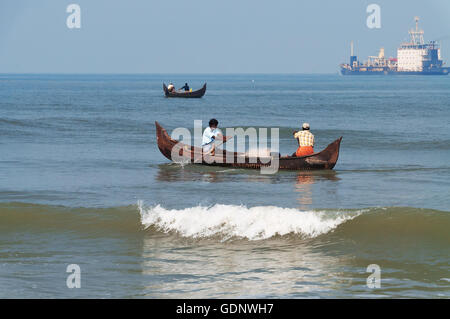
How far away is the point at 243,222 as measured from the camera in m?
11.1

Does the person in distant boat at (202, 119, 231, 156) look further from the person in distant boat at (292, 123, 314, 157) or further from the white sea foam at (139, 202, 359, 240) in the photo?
the white sea foam at (139, 202, 359, 240)

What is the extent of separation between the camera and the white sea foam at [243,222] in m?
10.9

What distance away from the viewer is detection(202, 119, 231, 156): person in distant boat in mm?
16542

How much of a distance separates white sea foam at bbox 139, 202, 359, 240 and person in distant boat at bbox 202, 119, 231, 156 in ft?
16.2

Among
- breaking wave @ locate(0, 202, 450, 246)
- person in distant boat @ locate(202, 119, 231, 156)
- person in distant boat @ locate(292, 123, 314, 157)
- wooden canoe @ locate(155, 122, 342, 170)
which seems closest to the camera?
breaking wave @ locate(0, 202, 450, 246)

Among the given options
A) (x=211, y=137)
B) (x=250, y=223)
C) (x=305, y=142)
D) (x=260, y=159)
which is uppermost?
(x=211, y=137)

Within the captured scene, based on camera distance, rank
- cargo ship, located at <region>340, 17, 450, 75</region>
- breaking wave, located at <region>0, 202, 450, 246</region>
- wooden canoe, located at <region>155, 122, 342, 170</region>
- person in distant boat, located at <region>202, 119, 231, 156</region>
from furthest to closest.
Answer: cargo ship, located at <region>340, 17, 450, 75</region>
wooden canoe, located at <region>155, 122, 342, 170</region>
person in distant boat, located at <region>202, 119, 231, 156</region>
breaking wave, located at <region>0, 202, 450, 246</region>

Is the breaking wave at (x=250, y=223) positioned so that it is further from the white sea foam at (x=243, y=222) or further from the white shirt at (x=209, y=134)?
the white shirt at (x=209, y=134)

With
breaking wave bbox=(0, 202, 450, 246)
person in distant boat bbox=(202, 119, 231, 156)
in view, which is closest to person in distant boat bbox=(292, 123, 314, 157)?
person in distant boat bbox=(202, 119, 231, 156)

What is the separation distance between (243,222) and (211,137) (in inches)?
240

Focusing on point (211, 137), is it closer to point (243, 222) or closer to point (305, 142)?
point (305, 142)

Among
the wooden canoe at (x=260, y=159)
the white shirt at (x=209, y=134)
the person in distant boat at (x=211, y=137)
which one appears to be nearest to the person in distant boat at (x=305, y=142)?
the wooden canoe at (x=260, y=159)

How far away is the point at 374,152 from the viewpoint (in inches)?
938

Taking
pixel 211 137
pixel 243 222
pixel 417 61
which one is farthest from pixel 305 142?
pixel 417 61
